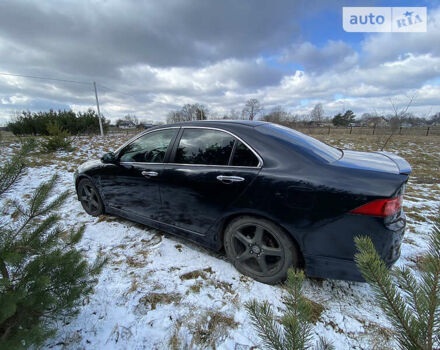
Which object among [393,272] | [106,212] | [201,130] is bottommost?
[106,212]

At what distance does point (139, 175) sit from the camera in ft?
8.88

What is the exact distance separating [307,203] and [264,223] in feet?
1.47

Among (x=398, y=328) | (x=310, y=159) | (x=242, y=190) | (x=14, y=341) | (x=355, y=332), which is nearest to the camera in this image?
(x=398, y=328)

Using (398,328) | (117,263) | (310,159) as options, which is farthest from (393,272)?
(117,263)

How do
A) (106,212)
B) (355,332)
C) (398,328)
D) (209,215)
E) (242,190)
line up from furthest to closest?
(106,212) → (209,215) → (242,190) → (355,332) → (398,328)

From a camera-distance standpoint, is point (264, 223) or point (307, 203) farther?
point (264, 223)

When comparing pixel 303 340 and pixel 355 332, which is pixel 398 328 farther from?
pixel 355 332

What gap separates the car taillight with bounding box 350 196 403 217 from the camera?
1524 mm

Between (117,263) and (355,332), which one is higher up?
(117,263)

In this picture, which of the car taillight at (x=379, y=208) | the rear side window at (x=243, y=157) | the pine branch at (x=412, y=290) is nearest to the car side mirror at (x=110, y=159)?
the rear side window at (x=243, y=157)

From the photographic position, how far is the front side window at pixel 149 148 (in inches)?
104

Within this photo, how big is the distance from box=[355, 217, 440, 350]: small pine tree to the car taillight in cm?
83

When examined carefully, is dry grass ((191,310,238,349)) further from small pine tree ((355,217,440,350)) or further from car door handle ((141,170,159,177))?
car door handle ((141,170,159,177))

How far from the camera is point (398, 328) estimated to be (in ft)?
2.52
